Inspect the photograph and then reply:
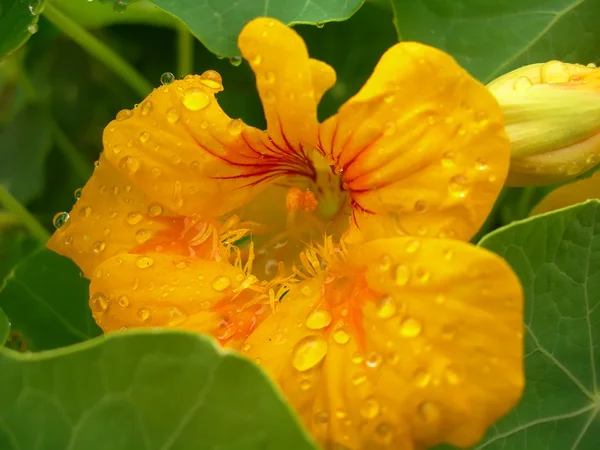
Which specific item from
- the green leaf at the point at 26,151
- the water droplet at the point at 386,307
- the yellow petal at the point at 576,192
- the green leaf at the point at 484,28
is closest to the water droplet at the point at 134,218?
the water droplet at the point at 386,307

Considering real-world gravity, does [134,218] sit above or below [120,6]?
below

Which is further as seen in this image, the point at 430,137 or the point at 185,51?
the point at 185,51

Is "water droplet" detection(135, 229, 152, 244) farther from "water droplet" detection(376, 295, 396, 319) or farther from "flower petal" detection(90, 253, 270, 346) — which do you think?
"water droplet" detection(376, 295, 396, 319)

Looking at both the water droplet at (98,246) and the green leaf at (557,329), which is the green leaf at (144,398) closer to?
the water droplet at (98,246)

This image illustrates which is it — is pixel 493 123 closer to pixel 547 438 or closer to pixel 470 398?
pixel 470 398

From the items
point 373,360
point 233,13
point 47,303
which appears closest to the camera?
point 373,360

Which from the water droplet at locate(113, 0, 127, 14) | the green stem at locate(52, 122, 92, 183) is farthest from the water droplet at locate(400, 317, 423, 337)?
the green stem at locate(52, 122, 92, 183)

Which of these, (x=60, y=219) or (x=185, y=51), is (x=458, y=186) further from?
(x=185, y=51)

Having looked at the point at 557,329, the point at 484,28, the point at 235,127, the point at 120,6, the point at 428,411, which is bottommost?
the point at 557,329

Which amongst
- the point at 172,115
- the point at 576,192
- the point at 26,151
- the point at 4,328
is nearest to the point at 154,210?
the point at 172,115
